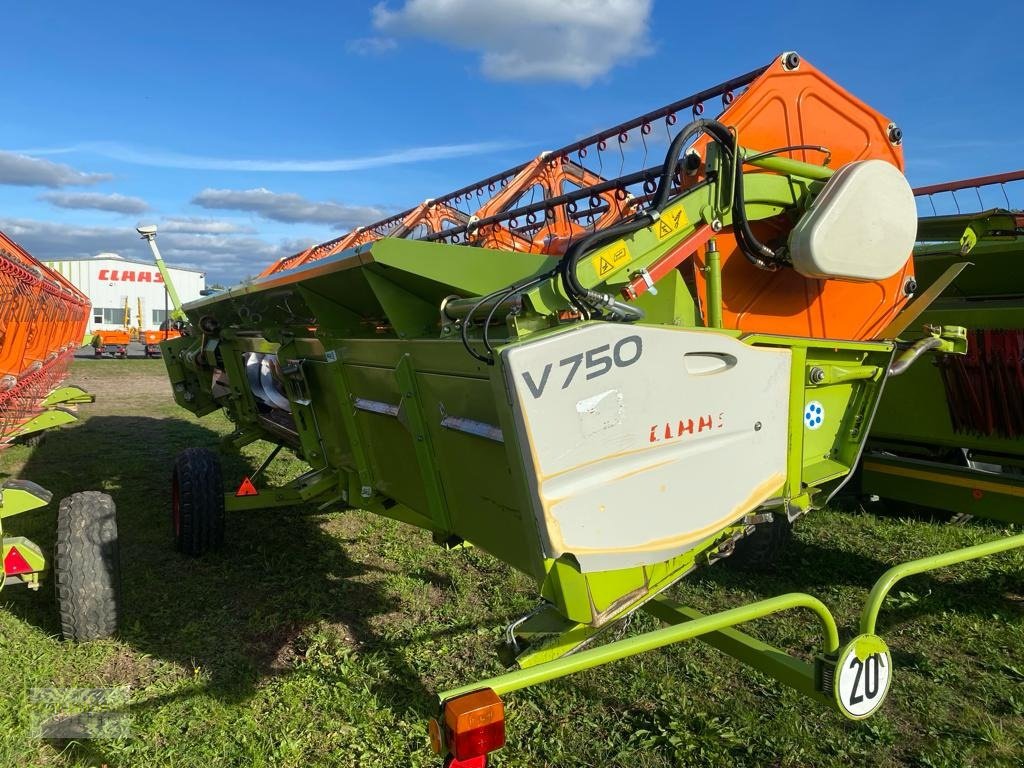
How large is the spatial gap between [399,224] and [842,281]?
5.23 m

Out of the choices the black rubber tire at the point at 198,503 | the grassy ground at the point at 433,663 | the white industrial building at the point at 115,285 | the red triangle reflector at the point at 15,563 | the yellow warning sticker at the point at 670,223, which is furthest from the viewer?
the white industrial building at the point at 115,285

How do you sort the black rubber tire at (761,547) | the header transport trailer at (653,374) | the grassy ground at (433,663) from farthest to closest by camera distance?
the black rubber tire at (761,547)
the grassy ground at (433,663)
the header transport trailer at (653,374)

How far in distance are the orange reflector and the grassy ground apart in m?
0.83

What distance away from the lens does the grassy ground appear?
294 centimetres

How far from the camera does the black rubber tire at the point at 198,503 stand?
4992mm

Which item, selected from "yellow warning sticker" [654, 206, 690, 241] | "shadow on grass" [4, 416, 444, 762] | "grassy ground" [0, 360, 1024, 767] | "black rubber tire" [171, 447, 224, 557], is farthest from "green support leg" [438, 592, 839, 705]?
"black rubber tire" [171, 447, 224, 557]

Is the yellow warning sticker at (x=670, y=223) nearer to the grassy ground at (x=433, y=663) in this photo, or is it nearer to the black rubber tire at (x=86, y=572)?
the grassy ground at (x=433, y=663)

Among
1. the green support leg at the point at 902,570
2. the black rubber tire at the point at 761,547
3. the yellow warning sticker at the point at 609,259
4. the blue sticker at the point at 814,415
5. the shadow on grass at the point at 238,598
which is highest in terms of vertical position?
the yellow warning sticker at the point at 609,259

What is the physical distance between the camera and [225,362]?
18.2 feet

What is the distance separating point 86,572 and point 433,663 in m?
1.83

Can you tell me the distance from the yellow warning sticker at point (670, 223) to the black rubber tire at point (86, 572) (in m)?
3.19

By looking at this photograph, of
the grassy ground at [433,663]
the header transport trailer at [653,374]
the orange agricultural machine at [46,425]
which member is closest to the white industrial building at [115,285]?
the orange agricultural machine at [46,425]

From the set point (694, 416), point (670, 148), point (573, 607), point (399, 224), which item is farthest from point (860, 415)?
point (399, 224)

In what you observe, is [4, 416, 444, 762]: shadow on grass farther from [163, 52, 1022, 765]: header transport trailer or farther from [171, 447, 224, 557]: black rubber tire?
[163, 52, 1022, 765]: header transport trailer
